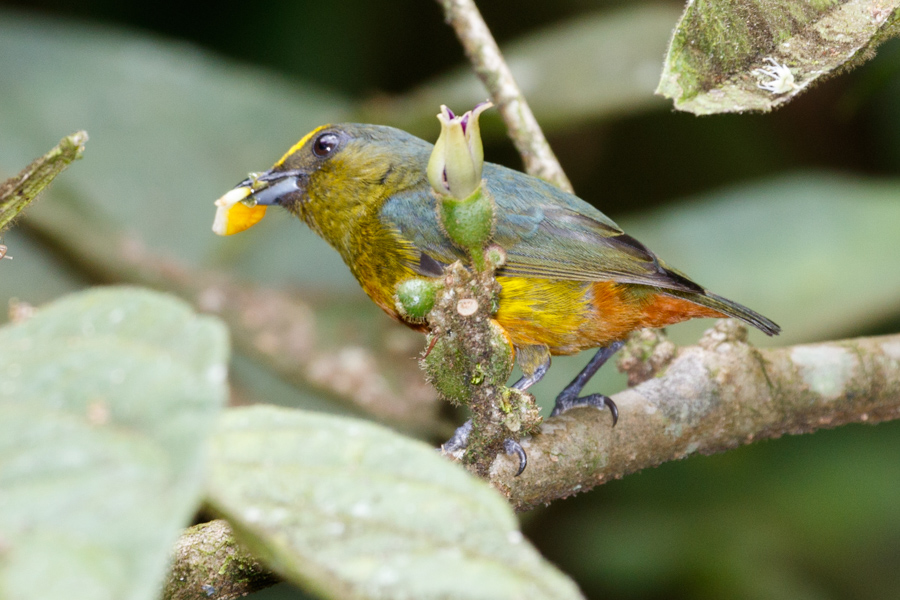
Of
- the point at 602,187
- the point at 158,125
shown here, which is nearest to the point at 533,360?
the point at 602,187

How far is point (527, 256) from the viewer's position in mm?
2984

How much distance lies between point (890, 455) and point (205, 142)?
13.2ft

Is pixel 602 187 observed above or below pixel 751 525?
above

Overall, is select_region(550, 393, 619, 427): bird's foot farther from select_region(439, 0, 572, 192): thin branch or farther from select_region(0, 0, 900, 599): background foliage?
select_region(0, 0, 900, 599): background foliage

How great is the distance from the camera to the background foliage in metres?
4.35

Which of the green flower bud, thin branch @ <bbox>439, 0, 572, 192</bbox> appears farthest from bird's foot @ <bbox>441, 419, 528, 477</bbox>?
thin branch @ <bbox>439, 0, 572, 192</bbox>

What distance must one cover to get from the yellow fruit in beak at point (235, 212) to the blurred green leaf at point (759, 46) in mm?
1663

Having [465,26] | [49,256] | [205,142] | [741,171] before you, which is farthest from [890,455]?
[49,256]

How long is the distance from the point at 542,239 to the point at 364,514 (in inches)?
82.3

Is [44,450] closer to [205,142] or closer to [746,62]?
[746,62]

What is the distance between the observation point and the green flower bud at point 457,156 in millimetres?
1564

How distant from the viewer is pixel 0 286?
4.54 m

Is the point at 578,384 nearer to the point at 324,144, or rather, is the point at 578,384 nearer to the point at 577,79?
the point at 324,144

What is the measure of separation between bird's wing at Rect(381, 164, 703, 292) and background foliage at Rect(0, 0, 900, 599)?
3.78ft
